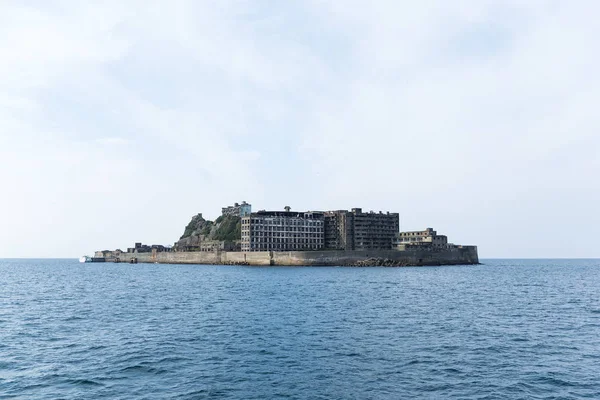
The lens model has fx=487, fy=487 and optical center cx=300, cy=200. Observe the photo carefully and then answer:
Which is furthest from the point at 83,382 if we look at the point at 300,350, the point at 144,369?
the point at 300,350

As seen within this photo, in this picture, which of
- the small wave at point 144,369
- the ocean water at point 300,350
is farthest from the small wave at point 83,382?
the small wave at point 144,369

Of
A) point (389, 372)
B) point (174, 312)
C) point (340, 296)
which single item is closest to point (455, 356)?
point (389, 372)

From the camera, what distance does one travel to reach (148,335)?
4044 cm

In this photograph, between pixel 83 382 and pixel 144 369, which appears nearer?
pixel 83 382

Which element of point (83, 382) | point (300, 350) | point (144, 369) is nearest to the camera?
point (83, 382)

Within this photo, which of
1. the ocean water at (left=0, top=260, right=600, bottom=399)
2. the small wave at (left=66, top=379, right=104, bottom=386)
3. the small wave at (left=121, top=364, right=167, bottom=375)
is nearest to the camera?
the ocean water at (left=0, top=260, right=600, bottom=399)

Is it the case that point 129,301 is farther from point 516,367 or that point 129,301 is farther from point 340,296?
point 516,367

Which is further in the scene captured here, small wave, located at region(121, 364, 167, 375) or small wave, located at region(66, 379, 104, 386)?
small wave, located at region(121, 364, 167, 375)

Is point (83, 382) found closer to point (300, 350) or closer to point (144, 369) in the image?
point (144, 369)

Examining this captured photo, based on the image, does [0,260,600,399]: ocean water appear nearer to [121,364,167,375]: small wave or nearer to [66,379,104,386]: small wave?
[121,364,167,375]: small wave

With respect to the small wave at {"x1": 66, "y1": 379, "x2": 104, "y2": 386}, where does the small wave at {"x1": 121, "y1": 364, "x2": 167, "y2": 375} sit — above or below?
above

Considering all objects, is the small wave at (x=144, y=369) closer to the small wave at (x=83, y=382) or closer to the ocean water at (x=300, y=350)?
the ocean water at (x=300, y=350)

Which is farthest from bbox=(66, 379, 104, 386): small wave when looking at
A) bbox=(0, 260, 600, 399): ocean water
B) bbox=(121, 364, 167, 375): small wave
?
bbox=(121, 364, 167, 375): small wave

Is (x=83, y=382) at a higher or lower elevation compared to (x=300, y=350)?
lower
